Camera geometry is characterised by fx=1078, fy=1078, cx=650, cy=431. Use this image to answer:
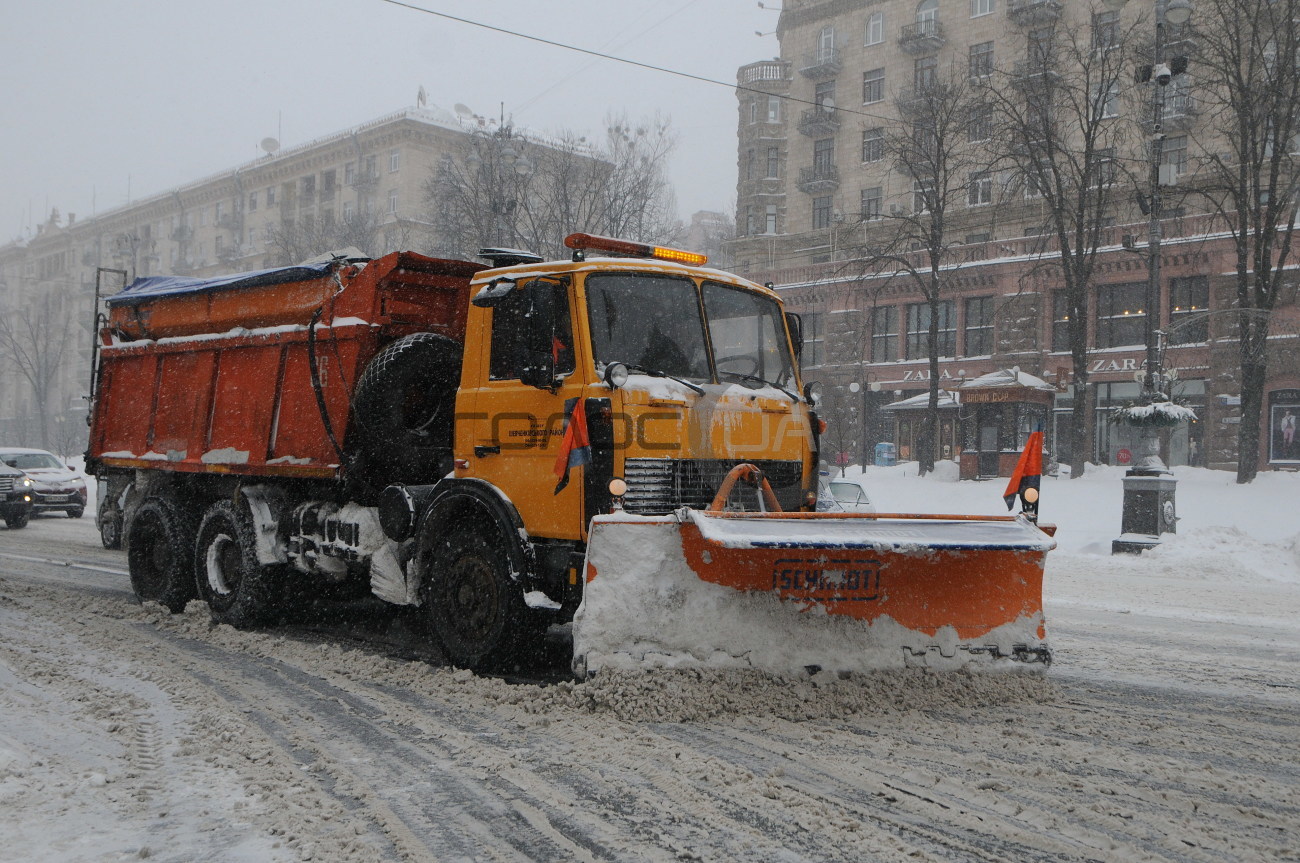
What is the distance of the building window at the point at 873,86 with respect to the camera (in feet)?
162

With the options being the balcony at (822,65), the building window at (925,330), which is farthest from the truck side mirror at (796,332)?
the balcony at (822,65)

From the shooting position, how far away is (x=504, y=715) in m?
5.81

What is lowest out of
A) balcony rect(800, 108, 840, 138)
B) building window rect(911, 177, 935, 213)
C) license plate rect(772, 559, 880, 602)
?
license plate rect(772, 559, 880, 602)

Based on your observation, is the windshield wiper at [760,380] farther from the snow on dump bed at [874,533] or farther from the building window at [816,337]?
the building window at [816,337]

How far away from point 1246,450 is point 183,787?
27782mm

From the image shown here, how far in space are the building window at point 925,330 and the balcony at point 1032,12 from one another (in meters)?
12.0

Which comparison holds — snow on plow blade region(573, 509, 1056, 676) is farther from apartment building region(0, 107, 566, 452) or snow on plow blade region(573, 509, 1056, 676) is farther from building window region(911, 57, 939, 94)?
building window region(911, 57, 939, 94)

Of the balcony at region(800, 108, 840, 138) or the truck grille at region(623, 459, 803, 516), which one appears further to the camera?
the balcony at region(800, 108, 840, 138)

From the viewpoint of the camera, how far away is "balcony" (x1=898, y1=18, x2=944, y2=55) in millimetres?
46656

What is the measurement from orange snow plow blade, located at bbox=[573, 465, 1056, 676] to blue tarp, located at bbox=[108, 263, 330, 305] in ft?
13.0

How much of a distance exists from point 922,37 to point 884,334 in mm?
13550

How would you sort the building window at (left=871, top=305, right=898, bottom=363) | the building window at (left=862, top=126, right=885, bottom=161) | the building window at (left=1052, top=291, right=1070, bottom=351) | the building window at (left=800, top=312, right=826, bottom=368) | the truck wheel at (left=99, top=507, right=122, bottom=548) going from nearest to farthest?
the truck wheel at (left=99, top=507, right=122, bottom=548) < the building window at (left=1052, top=291, right=1070, bottom=351) < the building window at (left=871, top=305, right=898, bottom=363) < the building window at (left=800, top=312, right=826, bottom=368) < the building window at (left=862, top=126, right=885, bottom=161)

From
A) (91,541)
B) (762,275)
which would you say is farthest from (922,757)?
(762,275)

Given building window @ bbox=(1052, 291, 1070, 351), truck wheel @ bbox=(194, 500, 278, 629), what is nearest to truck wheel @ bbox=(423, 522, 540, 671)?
truck wheel @ bbox=(194, 500, 278, 629)
